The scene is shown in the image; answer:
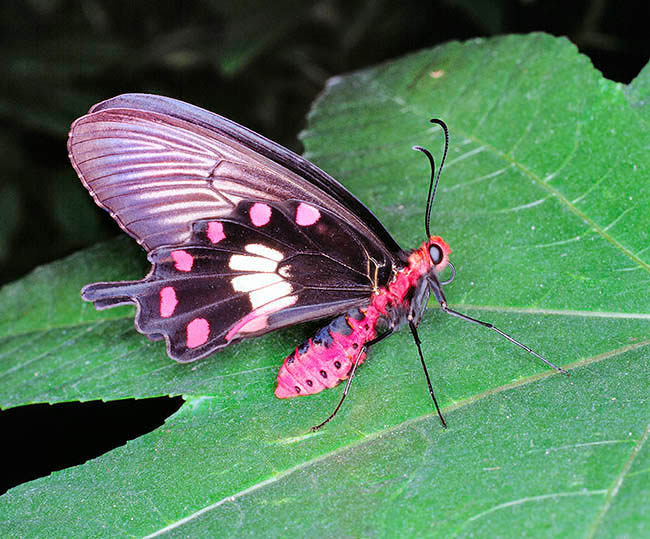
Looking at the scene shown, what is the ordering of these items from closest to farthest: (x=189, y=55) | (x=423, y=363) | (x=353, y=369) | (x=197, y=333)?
(x=423, y=363) < (x=353, y=369) < (x=197, y=333) < (x=189, y=55)

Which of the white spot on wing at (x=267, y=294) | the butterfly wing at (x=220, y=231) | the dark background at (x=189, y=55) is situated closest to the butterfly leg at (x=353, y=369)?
the butterfly wing at (x=220, y=231)

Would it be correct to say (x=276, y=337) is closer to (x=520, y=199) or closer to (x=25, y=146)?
(x=520, y=199)

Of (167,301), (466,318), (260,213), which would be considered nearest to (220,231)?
(260,213)

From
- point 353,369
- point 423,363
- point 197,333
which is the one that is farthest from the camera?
point 197,333

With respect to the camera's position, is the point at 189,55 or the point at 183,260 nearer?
the point at 183,260

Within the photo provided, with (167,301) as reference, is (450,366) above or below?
above

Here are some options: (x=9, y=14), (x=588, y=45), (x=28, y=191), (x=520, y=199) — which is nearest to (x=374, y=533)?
(x=520, y=199)

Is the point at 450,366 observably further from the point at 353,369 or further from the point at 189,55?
the point at 189,55
